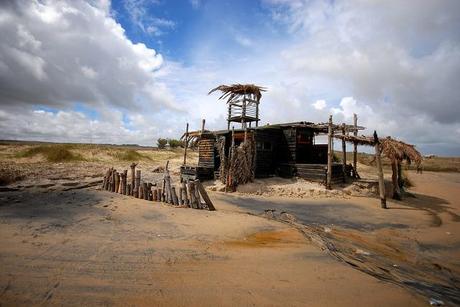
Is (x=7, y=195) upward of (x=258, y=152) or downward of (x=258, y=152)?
downward

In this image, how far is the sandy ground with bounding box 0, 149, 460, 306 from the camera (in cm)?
420

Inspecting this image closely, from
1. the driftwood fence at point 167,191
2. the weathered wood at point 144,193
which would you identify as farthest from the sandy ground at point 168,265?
the weathered wood at point 144,193

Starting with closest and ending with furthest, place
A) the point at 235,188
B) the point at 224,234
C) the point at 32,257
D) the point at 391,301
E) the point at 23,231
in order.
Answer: the point at 391,301
the point at 32,257
the point at 23,231
the point at 224,234
the point at 235,188

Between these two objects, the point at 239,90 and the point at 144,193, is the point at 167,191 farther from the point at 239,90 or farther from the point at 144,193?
the point at 239,90

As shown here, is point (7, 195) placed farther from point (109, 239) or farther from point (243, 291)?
point (243, 291)

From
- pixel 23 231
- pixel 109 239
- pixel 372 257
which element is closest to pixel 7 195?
pixel 23 231

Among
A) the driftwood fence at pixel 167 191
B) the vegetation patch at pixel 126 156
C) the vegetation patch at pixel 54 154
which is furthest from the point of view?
the vegetation patch at pixel 126 156

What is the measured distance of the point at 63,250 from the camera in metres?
5.75

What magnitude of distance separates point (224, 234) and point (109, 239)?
286 cm

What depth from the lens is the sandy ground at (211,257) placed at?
4199 mm

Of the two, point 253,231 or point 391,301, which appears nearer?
point 391,301

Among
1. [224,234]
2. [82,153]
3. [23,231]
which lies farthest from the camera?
[82,153]

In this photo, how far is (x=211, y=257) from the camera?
575 centimetres

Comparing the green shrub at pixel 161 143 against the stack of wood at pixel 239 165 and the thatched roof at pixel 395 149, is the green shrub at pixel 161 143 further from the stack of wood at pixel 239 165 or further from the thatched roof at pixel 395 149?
the thatched roof at pixel 395 149
